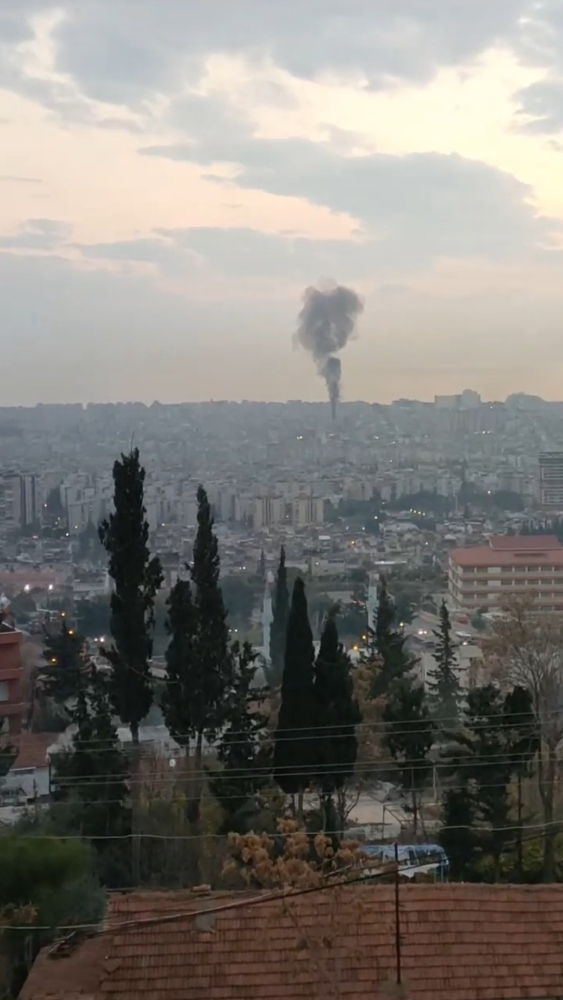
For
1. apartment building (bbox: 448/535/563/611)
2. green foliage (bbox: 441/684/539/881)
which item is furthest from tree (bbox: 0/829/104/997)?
apartment building (bbox: 448/535/563/611)

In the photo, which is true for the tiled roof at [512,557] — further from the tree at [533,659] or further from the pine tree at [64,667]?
the tree at [533,659]

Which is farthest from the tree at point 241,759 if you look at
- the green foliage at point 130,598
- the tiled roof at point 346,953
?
the tiled roof at point 346,953

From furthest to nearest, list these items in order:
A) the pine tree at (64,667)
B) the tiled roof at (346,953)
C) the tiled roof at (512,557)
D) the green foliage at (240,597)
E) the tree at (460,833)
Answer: the green foliage at (240,597)
the tiled roof at (512,557)
the pine tree at (64,667)
the tree at (460,833)
the tiled roof at (346,953)

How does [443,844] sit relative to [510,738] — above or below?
below

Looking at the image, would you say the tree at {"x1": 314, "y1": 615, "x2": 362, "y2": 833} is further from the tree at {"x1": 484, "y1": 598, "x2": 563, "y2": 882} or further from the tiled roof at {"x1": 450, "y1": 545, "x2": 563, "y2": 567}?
the tiled roof at {"x1": 450, "y1": 545, "x2": 563, "y2": 567}

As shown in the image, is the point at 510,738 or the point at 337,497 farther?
the point at 337,497

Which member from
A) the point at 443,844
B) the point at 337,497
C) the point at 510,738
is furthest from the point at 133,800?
the point at 337,497

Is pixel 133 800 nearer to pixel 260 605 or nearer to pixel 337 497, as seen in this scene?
pixel 260 605
